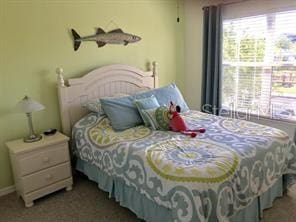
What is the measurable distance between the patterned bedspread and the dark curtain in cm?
105

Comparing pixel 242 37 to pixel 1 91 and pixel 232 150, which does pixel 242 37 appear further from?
pixel 1 91

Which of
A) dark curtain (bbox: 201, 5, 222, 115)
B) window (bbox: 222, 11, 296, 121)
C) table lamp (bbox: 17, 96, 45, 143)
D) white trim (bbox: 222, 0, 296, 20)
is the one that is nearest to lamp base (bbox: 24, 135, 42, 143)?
table lamp (bbox: 17, 96, 45, 143)

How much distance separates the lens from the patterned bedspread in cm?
155

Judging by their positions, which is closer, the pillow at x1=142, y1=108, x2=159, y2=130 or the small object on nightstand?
the pillow at x1=142, y1=108, x2=159, y2=130

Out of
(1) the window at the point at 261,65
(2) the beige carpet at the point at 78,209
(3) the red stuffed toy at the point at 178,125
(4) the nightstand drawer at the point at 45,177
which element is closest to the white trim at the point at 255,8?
(1) the window at the point at 261,65

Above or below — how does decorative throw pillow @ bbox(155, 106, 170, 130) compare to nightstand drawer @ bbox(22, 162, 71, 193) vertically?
above

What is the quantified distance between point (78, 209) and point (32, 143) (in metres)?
0.75

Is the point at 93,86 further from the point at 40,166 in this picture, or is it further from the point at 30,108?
the point at 40,166

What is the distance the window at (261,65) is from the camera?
2922 mm

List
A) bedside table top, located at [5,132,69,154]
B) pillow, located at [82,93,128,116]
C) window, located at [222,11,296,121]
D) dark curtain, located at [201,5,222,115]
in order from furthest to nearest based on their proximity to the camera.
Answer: dark curtain, located at [201,5,222,115] < window, located at [222,11,296,121] < pillow, located at [82,93,128,116] < bedside table top, located at [5,132,69,154]

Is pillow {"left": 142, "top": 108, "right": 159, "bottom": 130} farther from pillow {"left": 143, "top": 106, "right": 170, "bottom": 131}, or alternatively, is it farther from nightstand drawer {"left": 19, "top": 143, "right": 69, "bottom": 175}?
nightstand drawer {"left": 19, "top": 143, "right": 69, "bottom": 175}

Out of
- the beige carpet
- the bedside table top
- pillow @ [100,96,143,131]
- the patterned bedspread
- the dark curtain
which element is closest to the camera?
the patterned bedspread

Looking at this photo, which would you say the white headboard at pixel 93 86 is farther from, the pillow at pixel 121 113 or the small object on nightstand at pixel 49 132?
the pillow at pixel 121 113

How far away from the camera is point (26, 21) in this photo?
2.45 metres
